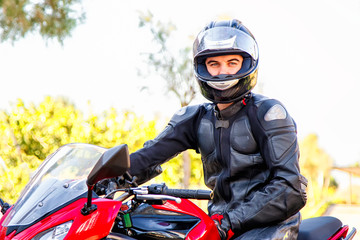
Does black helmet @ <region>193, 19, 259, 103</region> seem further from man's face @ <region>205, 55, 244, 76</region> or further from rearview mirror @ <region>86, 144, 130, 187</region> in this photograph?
rearview mirror @ <region>86, 144, 130, 187</region>

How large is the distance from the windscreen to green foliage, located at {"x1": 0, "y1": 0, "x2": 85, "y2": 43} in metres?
8.85

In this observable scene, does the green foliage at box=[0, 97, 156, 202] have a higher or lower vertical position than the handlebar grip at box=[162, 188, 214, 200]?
lower

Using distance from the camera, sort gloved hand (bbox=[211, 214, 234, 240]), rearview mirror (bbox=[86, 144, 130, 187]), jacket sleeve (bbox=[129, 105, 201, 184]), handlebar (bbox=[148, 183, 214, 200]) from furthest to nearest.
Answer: jacket sleeve (bbox=[129, 105, 201, 184]) → gloved hand (bbox=[211, 214, 234, 240]) → handlebar (bbox=[148, 183, 214, 200]) → rearview mirror (bbox=[86, 144, 130, 187])

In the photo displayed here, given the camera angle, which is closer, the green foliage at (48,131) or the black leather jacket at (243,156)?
the black leather jacket at (243,156)

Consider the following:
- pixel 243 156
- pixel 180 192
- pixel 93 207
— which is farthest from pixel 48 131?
pixel 93 207

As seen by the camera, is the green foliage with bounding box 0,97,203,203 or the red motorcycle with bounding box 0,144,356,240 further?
the green foliage with bounding box 0,97,203,203

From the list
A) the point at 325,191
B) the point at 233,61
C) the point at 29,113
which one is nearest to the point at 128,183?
the point at 233,61

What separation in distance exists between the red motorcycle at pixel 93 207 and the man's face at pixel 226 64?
0.89 metres

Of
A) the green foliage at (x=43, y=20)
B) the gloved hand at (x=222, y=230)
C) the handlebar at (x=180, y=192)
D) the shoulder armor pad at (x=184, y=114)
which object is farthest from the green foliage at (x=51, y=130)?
the handlebar at (x=180, y=192)

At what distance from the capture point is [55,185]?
2035mm

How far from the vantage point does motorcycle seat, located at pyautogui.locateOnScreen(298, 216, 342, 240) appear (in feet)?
8.70

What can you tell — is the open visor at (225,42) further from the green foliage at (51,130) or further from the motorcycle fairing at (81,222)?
the green foliage at (51,130)

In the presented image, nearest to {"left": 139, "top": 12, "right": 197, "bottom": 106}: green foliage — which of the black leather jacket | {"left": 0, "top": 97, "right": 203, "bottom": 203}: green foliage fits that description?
{"left": 0, "top": 97, "right": 203, "bottom": 203}: green foliage

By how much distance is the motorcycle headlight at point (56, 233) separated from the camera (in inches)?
70.5
